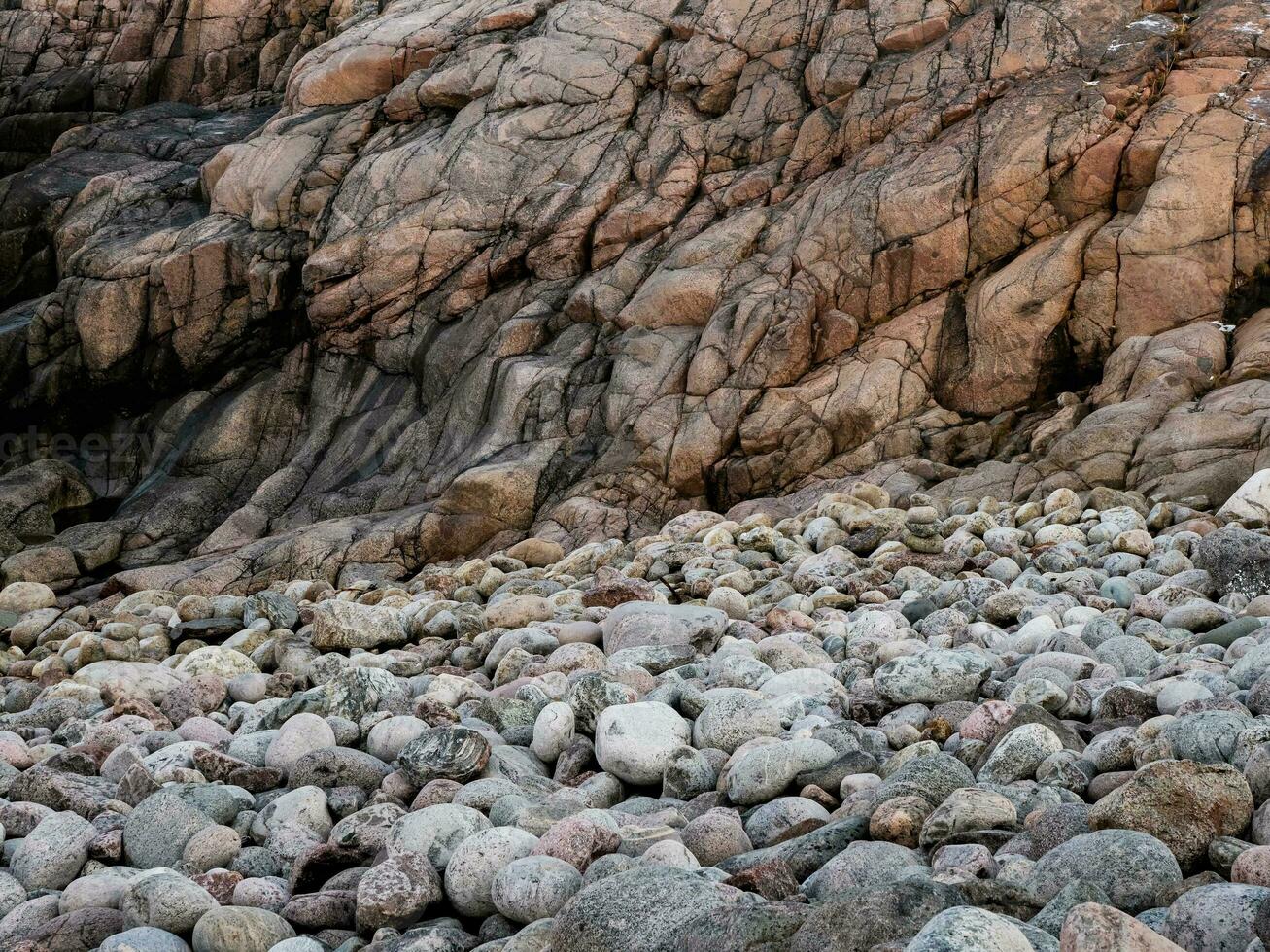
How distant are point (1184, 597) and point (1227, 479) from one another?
14.2 feet

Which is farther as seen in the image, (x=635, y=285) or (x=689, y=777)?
(x=635, y=285)

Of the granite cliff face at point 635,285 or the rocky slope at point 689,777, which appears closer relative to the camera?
the rocky slope at point 689,777

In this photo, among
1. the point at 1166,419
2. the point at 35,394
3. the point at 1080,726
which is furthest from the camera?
the point at 35,394

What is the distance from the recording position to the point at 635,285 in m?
18.8

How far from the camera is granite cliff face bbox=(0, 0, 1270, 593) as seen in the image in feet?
49.5

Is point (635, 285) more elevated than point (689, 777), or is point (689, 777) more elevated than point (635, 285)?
point (689, 777)

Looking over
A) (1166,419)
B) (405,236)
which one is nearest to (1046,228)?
(1166,419)

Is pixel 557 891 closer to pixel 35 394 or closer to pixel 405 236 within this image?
pixel 405 236

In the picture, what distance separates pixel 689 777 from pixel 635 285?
44.9 feet

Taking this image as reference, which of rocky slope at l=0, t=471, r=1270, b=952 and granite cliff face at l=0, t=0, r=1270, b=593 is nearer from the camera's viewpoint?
rocky slope at l=0, t=471, r=1270, b=952

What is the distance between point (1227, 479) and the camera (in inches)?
482

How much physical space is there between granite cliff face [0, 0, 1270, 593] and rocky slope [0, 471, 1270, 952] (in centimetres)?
542

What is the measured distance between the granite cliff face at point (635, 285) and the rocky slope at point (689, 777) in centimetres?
542

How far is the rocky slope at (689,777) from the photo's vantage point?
3873 millimetres
